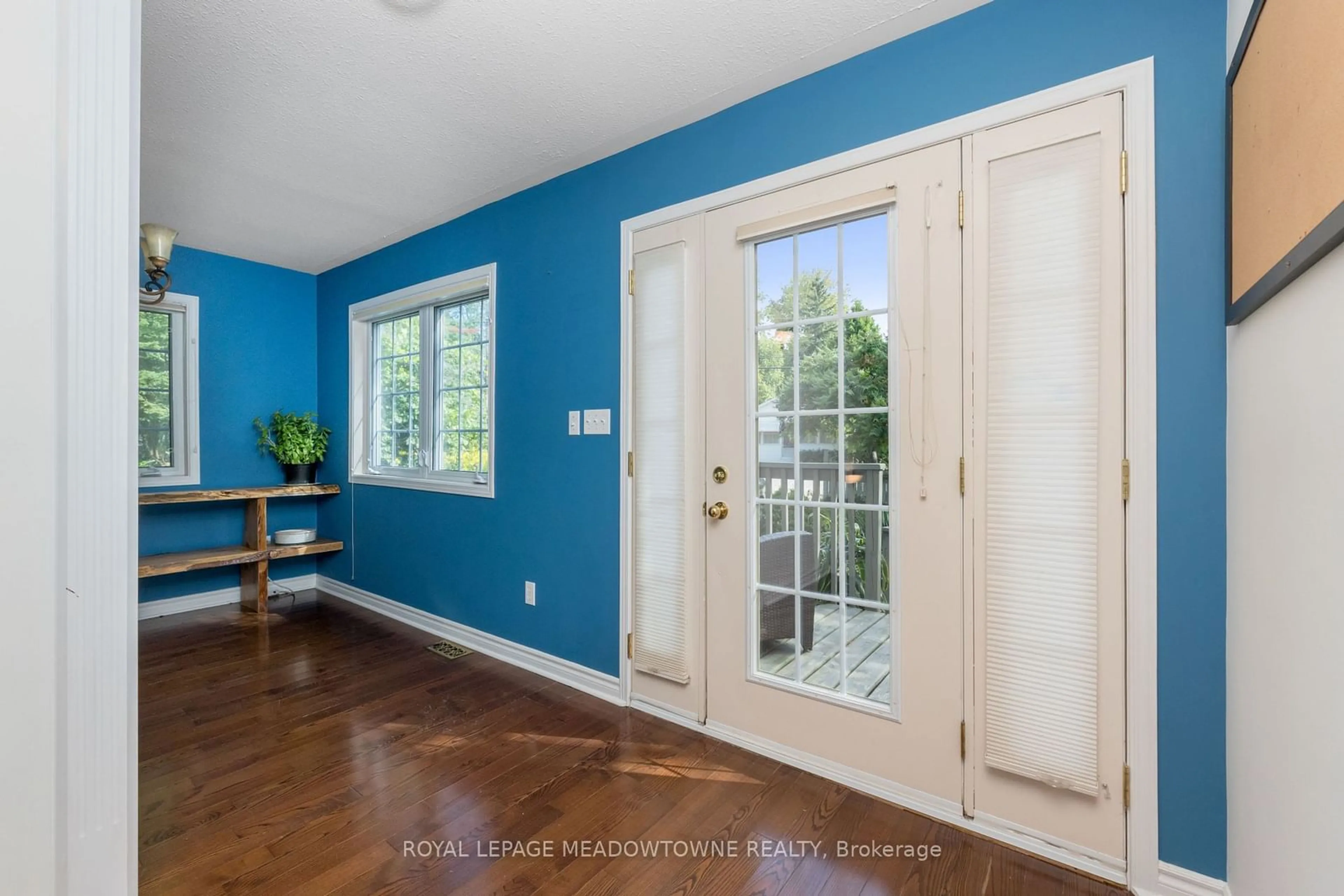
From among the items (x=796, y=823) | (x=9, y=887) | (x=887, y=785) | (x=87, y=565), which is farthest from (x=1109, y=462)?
(x=9, y=887)

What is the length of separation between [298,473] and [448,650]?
212cm

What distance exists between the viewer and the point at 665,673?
247 centimetres

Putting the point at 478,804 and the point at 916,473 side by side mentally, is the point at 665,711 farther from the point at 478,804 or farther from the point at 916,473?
the point at 916,473

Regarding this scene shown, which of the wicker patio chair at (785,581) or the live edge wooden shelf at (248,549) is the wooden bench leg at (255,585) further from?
the wicker patio chair at (785,581)

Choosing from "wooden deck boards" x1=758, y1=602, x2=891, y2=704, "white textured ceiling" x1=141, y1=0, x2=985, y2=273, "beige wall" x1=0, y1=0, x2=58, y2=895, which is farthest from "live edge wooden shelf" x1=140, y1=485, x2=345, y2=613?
"wooden deck boards" x1=758, y1=602, x2=891, y2=704

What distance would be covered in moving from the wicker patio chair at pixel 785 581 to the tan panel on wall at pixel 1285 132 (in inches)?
52.7

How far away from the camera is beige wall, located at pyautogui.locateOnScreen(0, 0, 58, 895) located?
95cm

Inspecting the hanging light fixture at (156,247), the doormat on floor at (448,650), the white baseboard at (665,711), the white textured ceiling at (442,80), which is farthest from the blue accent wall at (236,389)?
the white baseboard at (665,711)

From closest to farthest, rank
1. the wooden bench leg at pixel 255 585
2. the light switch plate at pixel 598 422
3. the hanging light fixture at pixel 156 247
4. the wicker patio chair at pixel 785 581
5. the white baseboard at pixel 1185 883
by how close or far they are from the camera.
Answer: the white baseboard at pixel 1185 883 → the wicker patio chair at pixel 785 581 → the light switch plate at pixel 598 422 → the hanging light fixture at pixel 156 247 → the wooden bench leg at pixel 255 585

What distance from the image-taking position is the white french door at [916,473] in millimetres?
1596

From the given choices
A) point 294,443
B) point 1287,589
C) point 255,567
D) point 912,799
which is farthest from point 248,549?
point 1287,589

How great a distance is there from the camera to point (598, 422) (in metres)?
2.75

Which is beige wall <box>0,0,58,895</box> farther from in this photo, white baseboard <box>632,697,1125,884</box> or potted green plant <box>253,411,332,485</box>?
potted green plant <box>253,411,332,485</box>

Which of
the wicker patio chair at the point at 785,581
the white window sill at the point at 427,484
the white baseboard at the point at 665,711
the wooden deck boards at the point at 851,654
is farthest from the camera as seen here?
the white window sill at the point at 427,484
